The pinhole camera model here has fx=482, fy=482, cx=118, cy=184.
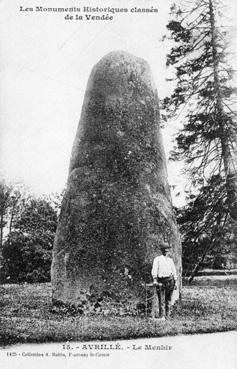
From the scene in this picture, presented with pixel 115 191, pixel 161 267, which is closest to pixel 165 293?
pixel 161 267

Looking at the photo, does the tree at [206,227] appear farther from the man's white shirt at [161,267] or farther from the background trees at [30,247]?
the background trees at [30,247]

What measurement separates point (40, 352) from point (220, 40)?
1043 centimetres

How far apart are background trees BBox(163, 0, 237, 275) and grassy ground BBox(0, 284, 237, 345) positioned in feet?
13.3

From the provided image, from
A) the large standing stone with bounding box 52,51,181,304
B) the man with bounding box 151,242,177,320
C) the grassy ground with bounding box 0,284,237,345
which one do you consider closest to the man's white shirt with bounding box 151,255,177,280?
the man with bounding box 151,242,177,320

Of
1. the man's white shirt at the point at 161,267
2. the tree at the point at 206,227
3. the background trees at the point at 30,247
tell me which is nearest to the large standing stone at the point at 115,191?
the man's white shirt at the point at 161,267

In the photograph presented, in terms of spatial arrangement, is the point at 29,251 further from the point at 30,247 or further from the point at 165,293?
the point at 165,293

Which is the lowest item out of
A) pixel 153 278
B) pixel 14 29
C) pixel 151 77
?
pixel 153 278

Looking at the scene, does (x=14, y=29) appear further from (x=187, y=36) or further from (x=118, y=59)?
(x=187, y=36)

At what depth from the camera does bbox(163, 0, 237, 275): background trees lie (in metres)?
13.7

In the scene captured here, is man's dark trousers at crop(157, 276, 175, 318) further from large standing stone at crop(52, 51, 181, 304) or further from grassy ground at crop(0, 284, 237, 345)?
large standing stone at crop(52, 51, 181, 304)

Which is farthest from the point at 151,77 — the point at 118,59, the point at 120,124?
the point at 120,124

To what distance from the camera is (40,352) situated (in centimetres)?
727

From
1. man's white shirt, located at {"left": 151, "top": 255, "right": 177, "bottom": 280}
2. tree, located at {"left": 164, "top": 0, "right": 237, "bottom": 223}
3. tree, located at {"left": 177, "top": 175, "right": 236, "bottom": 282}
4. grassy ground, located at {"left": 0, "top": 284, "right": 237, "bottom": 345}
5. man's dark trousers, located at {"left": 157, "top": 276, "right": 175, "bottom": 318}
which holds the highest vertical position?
tree, located at {"left": 164, "top": 0, "right": 237, "bottom": 223}

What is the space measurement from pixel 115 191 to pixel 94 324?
2550 mm
